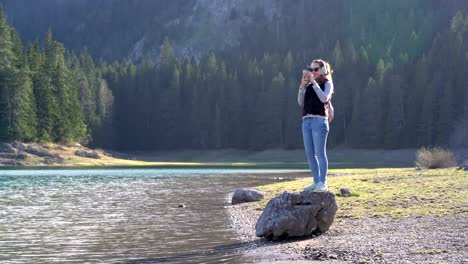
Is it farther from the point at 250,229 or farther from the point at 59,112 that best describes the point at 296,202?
the point at 59,112

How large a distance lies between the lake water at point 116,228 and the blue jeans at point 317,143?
307cm

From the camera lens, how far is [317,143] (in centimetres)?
1794

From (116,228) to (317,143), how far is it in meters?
9.66

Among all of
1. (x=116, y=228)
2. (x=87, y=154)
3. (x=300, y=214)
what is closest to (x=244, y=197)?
(x=116, y=228)

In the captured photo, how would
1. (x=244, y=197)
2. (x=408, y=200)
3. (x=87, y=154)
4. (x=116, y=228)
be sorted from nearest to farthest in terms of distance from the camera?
(x=116, y=228) < (x=408, y=200) < (x=244, y=197) < (x=87, y=154)

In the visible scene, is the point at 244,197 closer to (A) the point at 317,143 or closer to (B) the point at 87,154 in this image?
(A) the point at 317,143

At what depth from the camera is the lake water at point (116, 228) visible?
59.4ft

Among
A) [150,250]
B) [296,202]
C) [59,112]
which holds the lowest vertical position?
[150,250]

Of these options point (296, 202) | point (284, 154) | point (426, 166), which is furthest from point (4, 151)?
point (296, 202)

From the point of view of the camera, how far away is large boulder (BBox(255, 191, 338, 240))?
18531 mm

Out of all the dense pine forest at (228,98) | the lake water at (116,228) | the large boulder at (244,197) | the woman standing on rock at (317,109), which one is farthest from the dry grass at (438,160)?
the dense pine forest at (228,98)

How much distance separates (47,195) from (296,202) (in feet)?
82.0

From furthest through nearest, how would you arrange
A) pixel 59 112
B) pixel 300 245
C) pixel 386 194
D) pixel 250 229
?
pixel 59 112
pixel 386 194
pixel 250 229
pixel 300 245

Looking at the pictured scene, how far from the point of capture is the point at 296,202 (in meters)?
18.7
